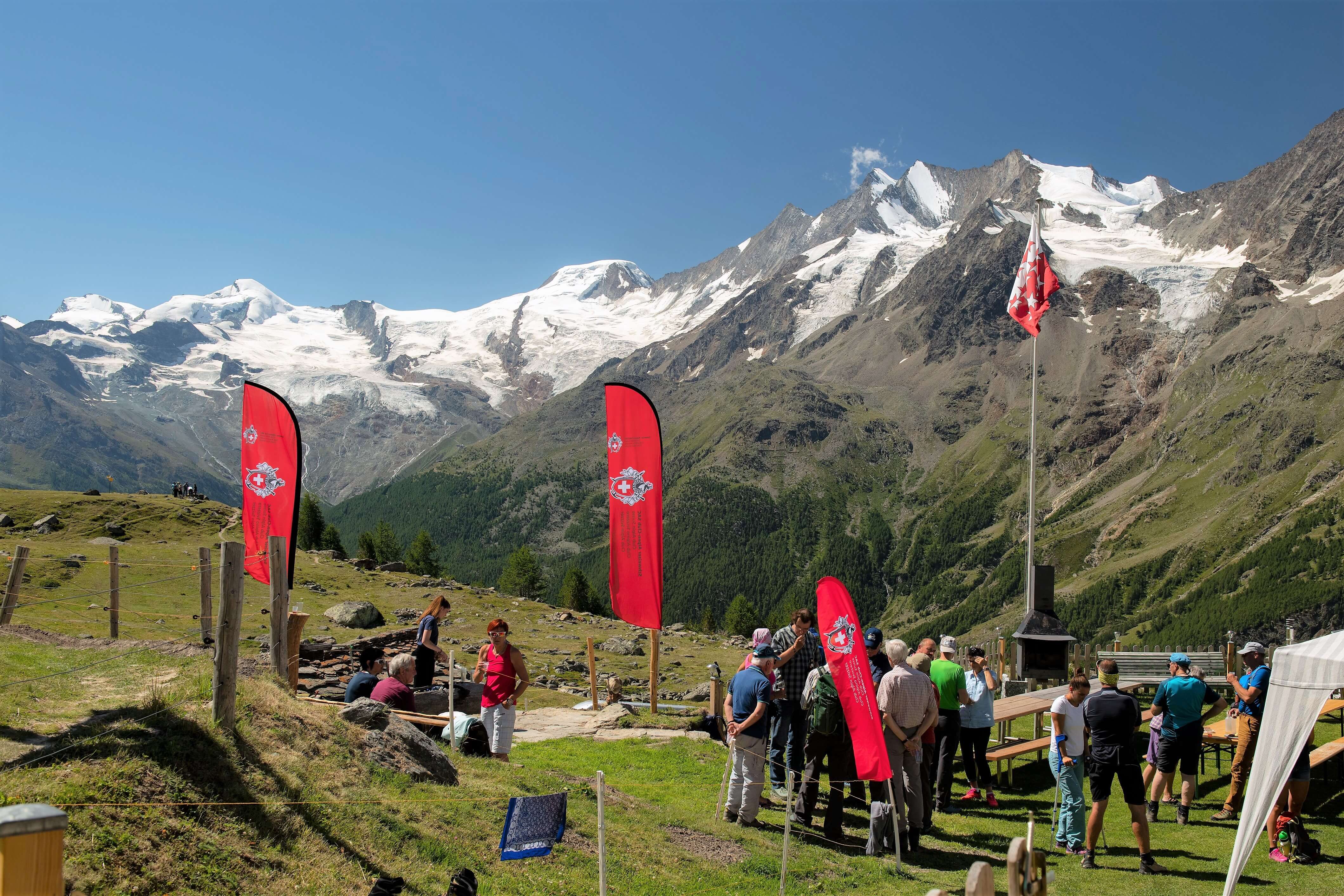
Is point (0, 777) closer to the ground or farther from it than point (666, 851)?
farther from it

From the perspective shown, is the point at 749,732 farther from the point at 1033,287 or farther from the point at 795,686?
the point at 1033,287

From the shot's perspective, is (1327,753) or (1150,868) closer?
(1150,868)

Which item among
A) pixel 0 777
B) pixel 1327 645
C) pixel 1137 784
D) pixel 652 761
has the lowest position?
pixel 652 761

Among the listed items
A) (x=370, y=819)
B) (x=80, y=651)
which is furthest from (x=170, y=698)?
(x=80, y=651)

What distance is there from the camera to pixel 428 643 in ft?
48.0

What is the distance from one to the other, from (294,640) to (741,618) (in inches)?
3618

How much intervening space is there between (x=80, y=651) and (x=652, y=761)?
10.3m

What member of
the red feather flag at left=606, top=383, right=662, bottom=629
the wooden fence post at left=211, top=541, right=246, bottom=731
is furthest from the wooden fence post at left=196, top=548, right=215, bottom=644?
the red feather flag at left=606, top=383, right=662, bottom=629

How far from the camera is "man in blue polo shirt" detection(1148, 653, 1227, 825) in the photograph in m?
12.1

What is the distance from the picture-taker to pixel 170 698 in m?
8.94

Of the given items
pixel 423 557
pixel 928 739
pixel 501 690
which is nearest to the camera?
pixel 928 739

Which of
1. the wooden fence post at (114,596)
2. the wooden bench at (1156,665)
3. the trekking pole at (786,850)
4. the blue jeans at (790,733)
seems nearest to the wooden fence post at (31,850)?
the trekking pole at (786,850)

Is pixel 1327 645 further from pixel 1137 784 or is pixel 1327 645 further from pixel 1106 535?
pixel 1106 535

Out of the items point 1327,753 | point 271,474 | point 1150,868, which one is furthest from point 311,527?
point 1150,868
